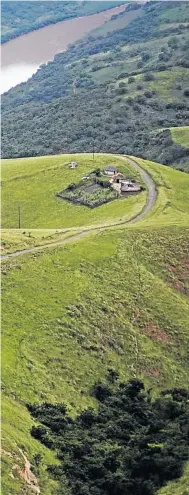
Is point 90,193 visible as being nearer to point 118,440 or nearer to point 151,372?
point 151,372

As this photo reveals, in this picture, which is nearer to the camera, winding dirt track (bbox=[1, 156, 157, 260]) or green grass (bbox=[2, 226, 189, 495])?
green grass (bbox=[2, 226, 189, 495])

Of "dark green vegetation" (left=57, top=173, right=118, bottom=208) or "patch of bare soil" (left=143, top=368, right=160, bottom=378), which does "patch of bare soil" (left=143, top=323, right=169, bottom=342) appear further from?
"dark green vegetation" (left=57, top=173, right=118, bottom=208)

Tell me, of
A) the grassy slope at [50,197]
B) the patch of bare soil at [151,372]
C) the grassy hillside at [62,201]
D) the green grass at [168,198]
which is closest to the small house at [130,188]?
the grassy hillside at [62,201]

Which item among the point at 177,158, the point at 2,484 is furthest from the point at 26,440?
the point at 177,158

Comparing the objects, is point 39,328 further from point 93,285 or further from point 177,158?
point 177,158

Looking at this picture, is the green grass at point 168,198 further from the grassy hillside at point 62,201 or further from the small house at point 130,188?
the small house at point 130,188

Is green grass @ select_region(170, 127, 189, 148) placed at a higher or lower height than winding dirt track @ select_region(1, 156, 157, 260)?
higher

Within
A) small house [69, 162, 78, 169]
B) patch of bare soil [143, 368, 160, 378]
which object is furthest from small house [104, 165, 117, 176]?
patch of bare soil [143, 368, 160, 378]
